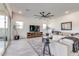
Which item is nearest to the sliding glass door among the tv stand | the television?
the tv stand

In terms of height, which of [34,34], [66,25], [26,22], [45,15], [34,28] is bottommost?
[34,34]

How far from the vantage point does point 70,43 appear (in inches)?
90.0

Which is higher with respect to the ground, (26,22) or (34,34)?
(26,22)

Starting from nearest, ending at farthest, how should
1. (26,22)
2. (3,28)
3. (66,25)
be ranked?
(3,28) → (26,22) → (66,25)

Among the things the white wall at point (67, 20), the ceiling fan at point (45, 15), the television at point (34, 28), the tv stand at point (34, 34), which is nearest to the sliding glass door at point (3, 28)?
the tv stand at point (34, 34)

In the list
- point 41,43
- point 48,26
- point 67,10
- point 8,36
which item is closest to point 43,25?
point 48,26

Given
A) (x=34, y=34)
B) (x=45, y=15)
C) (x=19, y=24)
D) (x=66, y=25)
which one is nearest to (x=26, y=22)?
(x=19, y=24)

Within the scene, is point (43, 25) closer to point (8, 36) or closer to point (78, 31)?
point (78, 31)

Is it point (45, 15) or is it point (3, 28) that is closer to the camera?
point (3, 28)

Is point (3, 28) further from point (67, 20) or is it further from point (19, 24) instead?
point (67, 20)

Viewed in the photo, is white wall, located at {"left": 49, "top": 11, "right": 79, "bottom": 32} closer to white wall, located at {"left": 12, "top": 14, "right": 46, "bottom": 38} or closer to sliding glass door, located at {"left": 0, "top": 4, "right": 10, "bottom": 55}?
white wall, located at {"left": 12, "top": 14, "right": 46, "bottom": 38}

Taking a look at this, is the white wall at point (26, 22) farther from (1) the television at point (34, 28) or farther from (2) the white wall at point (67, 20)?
(2) the white wall at point (67, 20)

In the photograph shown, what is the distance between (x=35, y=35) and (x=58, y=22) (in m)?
1.16

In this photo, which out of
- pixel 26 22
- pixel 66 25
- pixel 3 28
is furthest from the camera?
pixel 66 25
